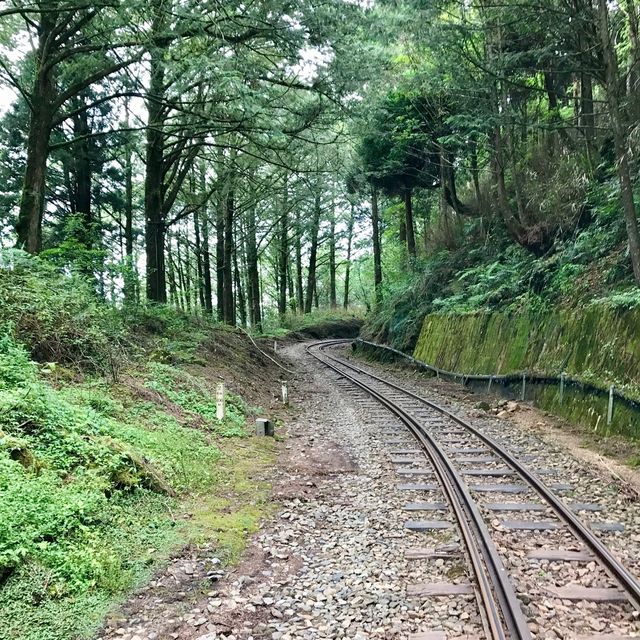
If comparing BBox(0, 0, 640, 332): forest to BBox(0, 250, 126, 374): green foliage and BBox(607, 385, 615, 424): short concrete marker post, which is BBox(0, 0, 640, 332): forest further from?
BBox(607, 385, 615, 424): short concrete marker post

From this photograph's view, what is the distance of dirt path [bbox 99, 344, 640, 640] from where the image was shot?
380cm

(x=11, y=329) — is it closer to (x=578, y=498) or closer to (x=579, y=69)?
(x=578, y=498)

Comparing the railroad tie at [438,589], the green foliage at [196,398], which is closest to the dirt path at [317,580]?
the railroad tie at [438,589]

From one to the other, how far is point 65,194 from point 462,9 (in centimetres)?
1493

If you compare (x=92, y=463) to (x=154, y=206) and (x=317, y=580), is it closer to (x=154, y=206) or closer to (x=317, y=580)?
(x=317, y=580)

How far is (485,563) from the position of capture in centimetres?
466

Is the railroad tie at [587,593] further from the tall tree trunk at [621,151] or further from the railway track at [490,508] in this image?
the tall tree trunk at [621,151]

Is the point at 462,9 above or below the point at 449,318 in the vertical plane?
above

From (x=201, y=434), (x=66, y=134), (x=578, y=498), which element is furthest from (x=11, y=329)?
(x=66, y=134)

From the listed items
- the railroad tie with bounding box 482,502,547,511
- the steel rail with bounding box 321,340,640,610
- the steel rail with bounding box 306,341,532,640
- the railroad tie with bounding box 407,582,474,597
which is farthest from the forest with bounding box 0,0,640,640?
the steel rail with bounding box 321,340,640,610

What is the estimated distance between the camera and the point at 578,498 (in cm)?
635

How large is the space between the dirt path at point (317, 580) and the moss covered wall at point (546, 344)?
2.80 metres

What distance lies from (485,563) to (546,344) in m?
8.42

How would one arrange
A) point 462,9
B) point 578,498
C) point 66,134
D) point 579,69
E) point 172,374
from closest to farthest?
point 578,498 → point 579,69 → point 172,374 → point 462,9 → point 66,134
